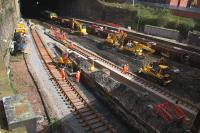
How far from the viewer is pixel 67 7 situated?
161 ft

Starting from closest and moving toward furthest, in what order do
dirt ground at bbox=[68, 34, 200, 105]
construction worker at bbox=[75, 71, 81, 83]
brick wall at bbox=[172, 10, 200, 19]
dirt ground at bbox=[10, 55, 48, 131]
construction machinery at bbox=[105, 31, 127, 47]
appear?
dirt ground at bbox=[10, 55, 48, 131] < dirt ground at bbox=[68, 34, 200, 105] < construction worker at bbox=[75, 71, 81, 83] < construction machinery at bbox=[105, 31, 127, 47] < brick wall at bbox=[172, 10, 200, 19]

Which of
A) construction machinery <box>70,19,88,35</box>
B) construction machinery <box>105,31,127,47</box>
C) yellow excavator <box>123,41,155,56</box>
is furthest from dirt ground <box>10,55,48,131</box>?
construction machinery <box>70,19,88,35</box>

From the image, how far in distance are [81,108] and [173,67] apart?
36.0ft

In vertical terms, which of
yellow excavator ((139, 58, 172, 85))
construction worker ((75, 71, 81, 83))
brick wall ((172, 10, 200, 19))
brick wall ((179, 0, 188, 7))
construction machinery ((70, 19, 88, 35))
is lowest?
construction worker ((75, 71, 81, 83))

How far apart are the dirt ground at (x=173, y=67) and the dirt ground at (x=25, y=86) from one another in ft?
27.5

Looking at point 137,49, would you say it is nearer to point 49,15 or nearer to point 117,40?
point 117,40

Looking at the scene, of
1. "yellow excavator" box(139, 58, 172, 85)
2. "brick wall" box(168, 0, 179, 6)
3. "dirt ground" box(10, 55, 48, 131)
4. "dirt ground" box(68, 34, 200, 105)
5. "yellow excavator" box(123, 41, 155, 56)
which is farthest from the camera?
"brick wall" box(168, 0, 179, 6)

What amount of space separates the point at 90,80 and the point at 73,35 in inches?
651

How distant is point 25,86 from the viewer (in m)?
18.3

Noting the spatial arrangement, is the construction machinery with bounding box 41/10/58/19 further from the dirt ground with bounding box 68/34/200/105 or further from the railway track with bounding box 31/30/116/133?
the railway track with bounding box 31/30/116/133

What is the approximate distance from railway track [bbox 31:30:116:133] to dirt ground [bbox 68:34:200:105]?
622 centimetres

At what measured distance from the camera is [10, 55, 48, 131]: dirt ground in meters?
15.1

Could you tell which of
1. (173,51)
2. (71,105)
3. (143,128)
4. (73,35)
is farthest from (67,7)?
(143,128)

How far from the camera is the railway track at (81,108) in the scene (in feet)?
46.0
